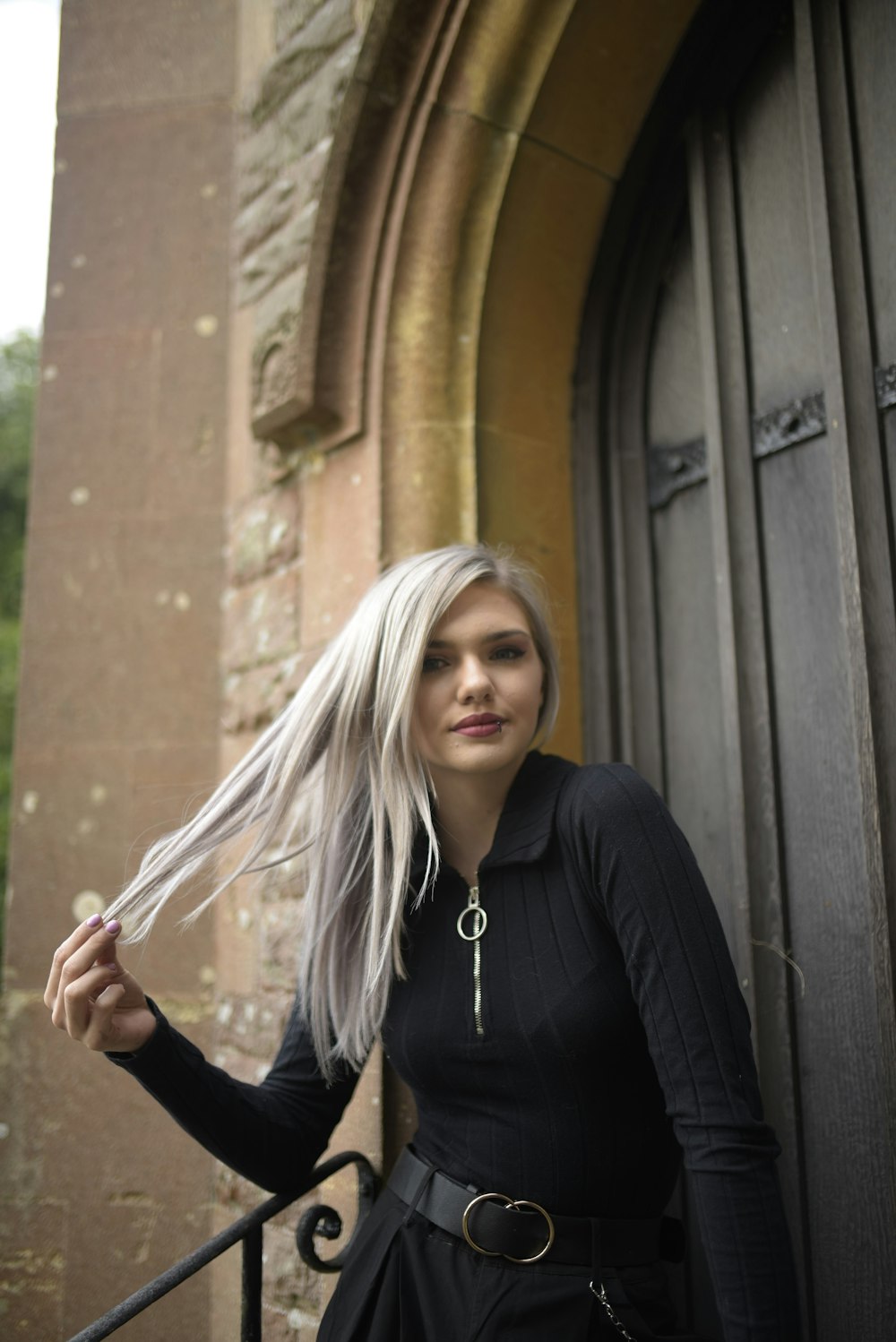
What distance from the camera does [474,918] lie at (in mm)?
1538

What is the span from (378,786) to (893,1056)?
945 mm

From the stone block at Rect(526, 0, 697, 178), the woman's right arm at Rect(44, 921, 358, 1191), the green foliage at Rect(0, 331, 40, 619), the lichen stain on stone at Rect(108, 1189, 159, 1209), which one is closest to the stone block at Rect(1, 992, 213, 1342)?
the lichen stain on stone at Rect(108, 1189, 159, 1209)

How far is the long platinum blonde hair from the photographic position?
1572 mm

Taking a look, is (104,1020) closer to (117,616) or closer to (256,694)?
(256,694)

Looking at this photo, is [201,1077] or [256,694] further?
[256,694]

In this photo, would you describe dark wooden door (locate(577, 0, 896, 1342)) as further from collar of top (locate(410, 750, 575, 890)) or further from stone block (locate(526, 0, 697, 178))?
collar of top (locate(410, 750, 575, 890))

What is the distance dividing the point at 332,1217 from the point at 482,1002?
2.00 feet

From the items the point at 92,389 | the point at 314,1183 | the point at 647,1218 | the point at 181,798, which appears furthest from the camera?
the point at 92,389

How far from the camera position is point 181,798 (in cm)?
275

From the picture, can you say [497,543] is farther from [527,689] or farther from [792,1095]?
[792,1095]

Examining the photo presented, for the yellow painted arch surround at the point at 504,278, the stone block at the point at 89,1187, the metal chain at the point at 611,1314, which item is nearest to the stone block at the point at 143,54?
the yellow painted arch surround at the point at 504,278

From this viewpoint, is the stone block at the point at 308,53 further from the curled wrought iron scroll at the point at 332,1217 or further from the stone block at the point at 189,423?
the curled wrought iron scroll at the point at 332,1217

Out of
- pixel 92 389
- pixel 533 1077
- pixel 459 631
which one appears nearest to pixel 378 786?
pixel 459 631

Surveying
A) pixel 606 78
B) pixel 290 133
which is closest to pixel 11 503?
pixel 290 133
